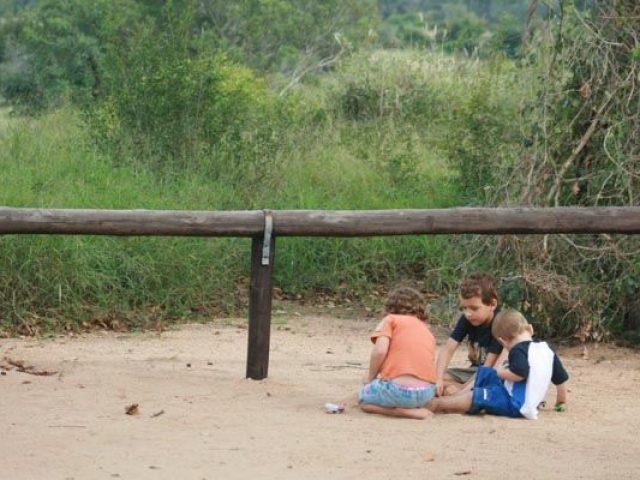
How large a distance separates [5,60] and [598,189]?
51.1 ft

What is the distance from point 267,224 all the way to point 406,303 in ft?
3.04

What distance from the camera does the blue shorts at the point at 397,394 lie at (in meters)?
6.40

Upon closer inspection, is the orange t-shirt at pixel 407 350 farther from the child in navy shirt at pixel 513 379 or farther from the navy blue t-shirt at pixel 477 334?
the navy blue t-shirt at pixel 477 334

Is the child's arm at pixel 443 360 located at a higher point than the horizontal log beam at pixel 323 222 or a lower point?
lower

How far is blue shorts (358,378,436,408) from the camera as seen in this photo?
6.40m

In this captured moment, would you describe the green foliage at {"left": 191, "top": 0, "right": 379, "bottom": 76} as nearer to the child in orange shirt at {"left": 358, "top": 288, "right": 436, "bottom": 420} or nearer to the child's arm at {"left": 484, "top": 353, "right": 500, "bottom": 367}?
the child's arm at {"left": 484, "top": 353, "right": 500, "bottom": 367}

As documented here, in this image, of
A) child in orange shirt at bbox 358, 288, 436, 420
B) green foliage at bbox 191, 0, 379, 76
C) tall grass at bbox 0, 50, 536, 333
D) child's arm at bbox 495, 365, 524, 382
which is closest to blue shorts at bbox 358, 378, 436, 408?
child in orange shirt at bbox 358, 288, 436, 420

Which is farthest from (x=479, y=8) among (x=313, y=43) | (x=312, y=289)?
(x=312, y=289)

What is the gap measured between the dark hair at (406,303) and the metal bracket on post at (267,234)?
2.53ft

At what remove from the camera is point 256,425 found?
616cm

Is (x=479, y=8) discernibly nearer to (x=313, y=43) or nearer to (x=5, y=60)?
(x=313, y=43)

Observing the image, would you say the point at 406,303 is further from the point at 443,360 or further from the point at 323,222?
the point at 323,222

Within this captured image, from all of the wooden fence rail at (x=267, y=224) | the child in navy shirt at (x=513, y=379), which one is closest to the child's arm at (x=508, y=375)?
the child in navy shirt at (x=513, y=379)

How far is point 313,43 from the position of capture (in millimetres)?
27172
